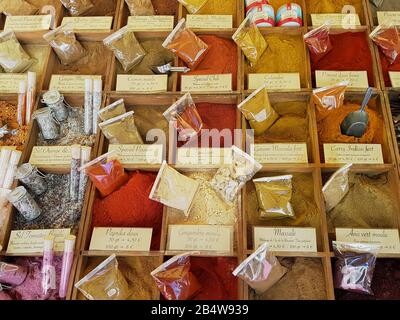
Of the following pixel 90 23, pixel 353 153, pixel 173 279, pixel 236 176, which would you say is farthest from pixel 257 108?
pixel 90 23

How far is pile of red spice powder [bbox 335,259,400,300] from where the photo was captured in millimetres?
1417

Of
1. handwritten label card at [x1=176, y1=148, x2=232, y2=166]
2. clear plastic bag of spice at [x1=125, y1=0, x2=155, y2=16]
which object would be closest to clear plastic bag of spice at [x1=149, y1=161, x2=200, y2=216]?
handwritten label card at [x1=176, y1=148, x2=232, y2=166]

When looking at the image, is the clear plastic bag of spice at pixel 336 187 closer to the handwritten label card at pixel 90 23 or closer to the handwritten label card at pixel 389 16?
the handwritten label card at pixel 389 16

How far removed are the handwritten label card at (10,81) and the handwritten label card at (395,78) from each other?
161 centimetres

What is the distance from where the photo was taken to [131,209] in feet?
5.22

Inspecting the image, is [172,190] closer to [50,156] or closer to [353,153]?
[50,156]

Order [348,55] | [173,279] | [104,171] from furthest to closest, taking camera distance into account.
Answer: [348,55]
[104,171]
[173,279]

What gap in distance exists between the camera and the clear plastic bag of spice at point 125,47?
6.26 ft

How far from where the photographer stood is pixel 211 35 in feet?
6.55

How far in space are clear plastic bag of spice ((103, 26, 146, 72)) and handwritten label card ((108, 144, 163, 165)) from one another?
1.46ft

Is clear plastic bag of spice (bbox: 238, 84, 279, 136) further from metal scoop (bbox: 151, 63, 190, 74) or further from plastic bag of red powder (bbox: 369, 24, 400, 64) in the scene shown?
plastic bag of red powder (bbox: 369, 24, 400, 64)

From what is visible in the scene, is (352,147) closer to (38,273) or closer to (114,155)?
(114,155)

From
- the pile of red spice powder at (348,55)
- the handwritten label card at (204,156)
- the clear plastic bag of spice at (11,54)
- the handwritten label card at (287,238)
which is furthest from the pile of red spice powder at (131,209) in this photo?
the pile of red spice powder at (348,55)

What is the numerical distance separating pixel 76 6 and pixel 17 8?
304mm
